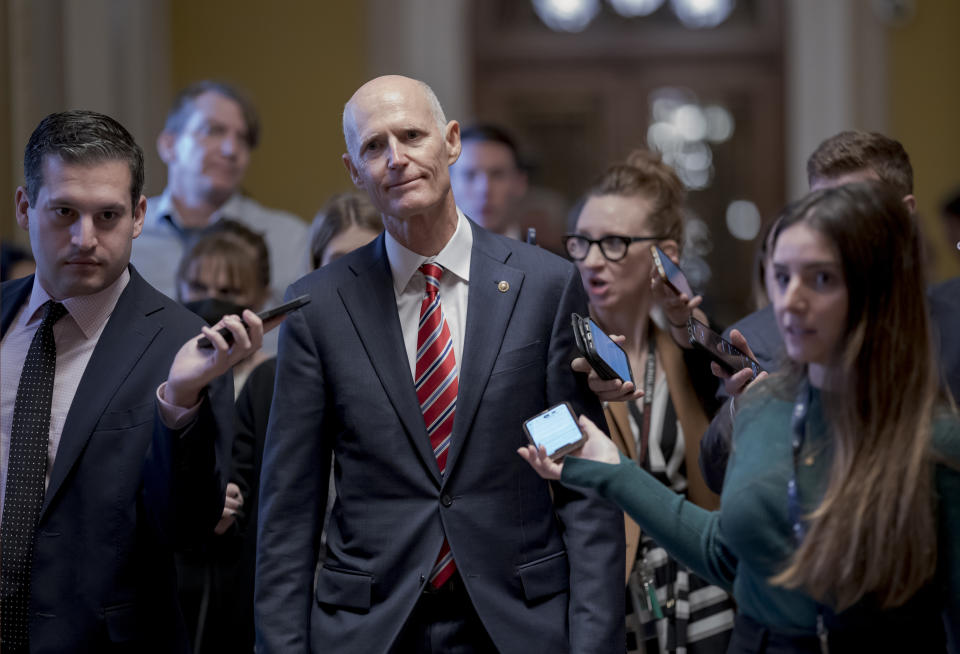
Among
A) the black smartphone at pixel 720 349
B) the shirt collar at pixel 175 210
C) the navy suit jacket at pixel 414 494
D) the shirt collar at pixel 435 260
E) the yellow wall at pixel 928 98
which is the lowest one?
the navy suit jacket at pixel 414 494

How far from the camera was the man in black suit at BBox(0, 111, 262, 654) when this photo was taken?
7.61 feet

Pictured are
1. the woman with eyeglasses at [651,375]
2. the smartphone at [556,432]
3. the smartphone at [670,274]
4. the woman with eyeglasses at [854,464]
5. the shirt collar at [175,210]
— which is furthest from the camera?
the shirt collar at [175,210]

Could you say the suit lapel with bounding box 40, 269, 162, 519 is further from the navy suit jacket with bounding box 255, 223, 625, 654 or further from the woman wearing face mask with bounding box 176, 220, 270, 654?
the woman wearing face mask with bounding box 176, 220, 270, 654

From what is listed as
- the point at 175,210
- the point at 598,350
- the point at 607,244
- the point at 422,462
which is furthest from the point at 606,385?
the point at 175,210

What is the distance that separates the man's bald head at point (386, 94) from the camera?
2514mm

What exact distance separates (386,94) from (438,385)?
62cm

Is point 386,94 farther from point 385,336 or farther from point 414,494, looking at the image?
point 414,494

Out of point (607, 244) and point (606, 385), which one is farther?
point (607, 244)

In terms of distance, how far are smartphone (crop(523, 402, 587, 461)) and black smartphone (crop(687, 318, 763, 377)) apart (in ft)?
1.29

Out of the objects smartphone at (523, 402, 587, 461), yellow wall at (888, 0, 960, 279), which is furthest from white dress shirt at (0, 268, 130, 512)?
yellow wall at (888, 0, 960, 279)

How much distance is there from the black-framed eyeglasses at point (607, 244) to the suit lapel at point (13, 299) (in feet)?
4.65

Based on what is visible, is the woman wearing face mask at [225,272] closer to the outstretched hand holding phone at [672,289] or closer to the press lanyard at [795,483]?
the outstretched hand holding phone at [672,289]

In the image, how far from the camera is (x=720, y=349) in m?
2.49

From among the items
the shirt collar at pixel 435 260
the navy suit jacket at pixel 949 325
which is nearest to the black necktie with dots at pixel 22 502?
the shirt collar at pixel 435 260
